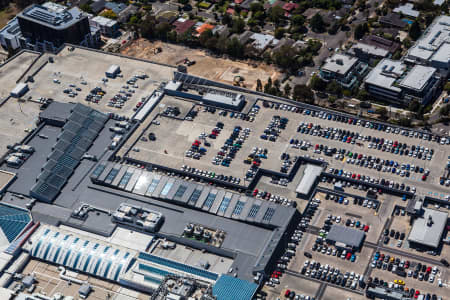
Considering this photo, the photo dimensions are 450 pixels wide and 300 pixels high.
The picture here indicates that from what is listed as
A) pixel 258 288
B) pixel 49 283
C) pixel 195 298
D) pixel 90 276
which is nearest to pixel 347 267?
pixel 258 288

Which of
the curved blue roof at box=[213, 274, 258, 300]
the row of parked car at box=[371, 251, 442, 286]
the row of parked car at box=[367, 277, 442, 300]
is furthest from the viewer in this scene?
the row of parked car at box=[371, 251, 442, 286]

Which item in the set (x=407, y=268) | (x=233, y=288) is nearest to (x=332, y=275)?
(x=407, y=268)

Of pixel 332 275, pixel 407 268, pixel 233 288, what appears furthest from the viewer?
pixel 407 268

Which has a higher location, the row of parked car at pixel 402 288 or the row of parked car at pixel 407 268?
the row of parked car at pixel 407 268

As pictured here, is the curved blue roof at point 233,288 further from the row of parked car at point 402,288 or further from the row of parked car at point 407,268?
the row of parked car at point 407,268

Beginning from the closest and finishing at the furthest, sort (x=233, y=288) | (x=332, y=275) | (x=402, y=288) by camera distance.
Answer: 1. (x=233, y=288)
2. (x=402, y=288)
3. (x=332, y=275)

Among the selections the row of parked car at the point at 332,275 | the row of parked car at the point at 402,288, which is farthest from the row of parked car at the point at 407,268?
the row of parked car at the point at 332,275

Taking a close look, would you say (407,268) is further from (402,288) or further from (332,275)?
(332,275)

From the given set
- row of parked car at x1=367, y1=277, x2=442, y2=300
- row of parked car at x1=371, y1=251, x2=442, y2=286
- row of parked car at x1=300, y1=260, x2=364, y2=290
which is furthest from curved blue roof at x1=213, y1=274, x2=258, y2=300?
row of parked car at x1=371, y1=251, x2=442, y2=286

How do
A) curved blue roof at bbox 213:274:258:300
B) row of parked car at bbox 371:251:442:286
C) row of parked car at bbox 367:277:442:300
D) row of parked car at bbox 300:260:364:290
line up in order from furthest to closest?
row of parked car at bbox 371:251:442:286 → row of parked car at bbox 300:260:364:290 → row of parked car at bbox 367:277:442:300 → curved blue roof at bbox 213:274:258:300

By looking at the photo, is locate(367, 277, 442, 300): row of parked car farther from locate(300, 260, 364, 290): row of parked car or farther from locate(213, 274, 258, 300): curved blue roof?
locate(213, 274, 258, 300): curved blue roof

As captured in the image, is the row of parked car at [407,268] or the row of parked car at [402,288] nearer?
the row of parked car at [402,288]
